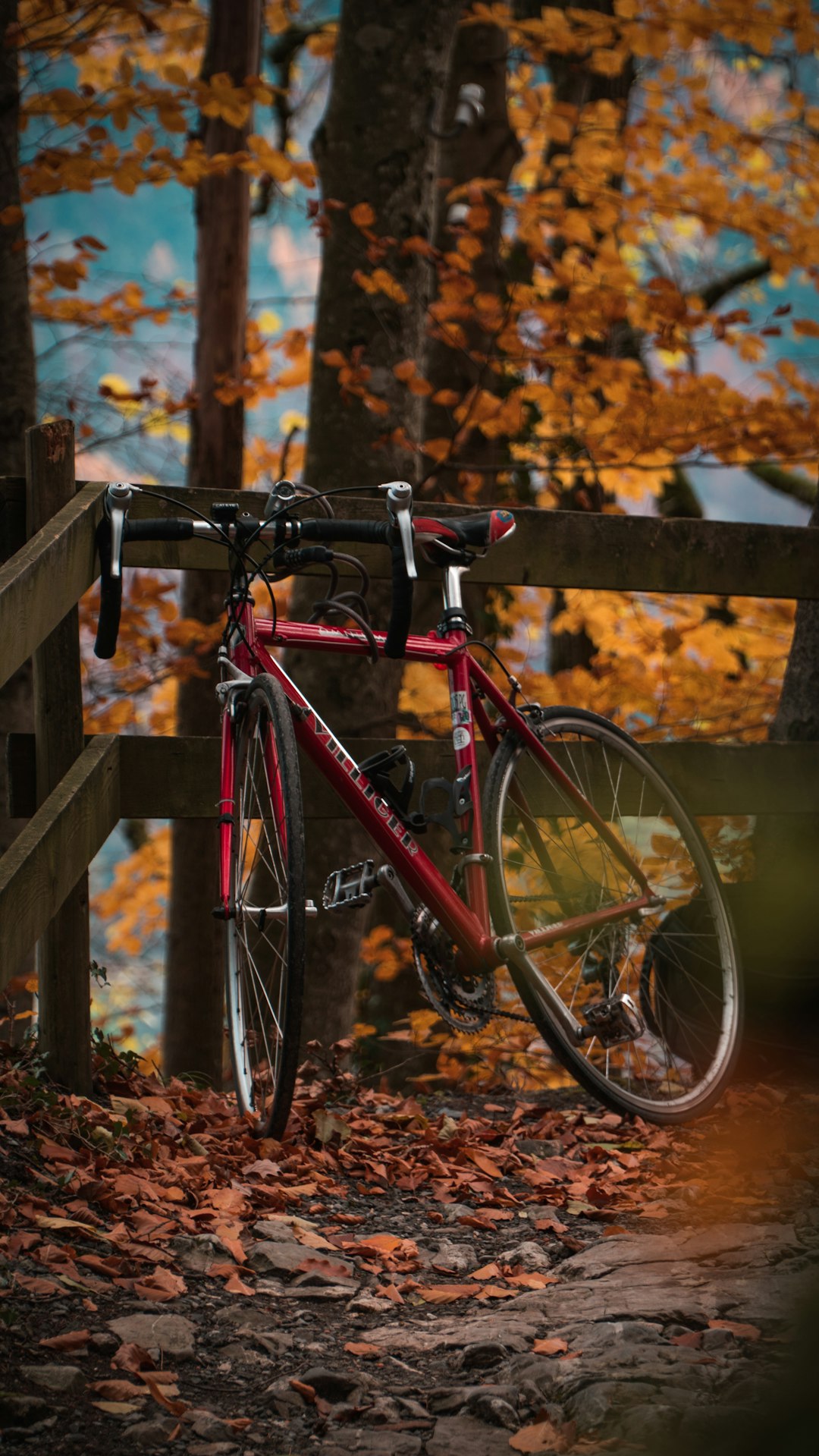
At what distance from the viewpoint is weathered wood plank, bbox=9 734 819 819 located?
3.09 metres

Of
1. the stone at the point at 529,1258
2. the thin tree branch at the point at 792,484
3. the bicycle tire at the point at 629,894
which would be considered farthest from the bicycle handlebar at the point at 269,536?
the thin tree branch at the point at 792,484

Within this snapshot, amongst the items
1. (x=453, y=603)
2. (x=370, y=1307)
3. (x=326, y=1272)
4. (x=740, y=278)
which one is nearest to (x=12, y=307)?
(x=453, y=603)

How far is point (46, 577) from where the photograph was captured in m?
2.41

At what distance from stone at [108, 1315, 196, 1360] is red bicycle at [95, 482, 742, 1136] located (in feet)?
2.25

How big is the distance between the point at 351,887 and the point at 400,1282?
85 centimetres

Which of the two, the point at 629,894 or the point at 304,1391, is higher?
the point at 629,894

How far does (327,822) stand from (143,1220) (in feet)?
7.62

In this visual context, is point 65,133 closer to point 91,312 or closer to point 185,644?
point 91,312

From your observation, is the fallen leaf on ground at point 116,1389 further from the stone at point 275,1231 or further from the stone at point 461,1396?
the stone at point 275,1231

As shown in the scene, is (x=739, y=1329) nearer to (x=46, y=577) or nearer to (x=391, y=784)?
(x=391, y=784)

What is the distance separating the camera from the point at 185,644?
21.0ft

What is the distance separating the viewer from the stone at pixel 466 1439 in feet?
5.14

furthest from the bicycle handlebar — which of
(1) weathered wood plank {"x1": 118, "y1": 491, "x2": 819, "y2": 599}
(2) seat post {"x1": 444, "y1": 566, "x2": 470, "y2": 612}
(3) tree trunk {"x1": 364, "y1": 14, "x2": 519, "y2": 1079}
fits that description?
(3) tree trunk {"x1": 364, "y1": 14, "x2": 519, "y2": 1079}

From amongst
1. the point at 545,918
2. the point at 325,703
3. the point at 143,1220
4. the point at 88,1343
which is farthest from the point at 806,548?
the point at 88,1343
